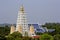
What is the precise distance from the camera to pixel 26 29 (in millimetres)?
45906

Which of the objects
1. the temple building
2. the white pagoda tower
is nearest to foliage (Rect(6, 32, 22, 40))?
the temple building

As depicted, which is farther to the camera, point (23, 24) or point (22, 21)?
point (22, 21)

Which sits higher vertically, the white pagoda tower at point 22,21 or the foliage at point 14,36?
the white pagoda tower at point 22,21

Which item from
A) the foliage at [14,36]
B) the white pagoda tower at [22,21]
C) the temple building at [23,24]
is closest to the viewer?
the foliage at [14,36]

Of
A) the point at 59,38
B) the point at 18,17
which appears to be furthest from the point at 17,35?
the point at 18,17

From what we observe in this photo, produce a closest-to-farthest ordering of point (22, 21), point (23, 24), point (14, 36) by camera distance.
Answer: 1. point (14, 36)
2. point (23, 24)
3. point (22, 21)

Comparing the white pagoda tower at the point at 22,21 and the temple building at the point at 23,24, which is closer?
the temple building at the point at 23,24

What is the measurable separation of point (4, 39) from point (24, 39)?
3154mm

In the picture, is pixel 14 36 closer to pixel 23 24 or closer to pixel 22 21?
pixel 23 24

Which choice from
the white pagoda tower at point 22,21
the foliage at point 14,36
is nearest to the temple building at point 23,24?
the white pagoda tower at point 22,21

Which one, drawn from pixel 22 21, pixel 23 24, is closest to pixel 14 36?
pixel 23 24

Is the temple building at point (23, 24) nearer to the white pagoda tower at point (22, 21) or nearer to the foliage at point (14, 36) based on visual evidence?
the white pagoda tower at point (22, 21)

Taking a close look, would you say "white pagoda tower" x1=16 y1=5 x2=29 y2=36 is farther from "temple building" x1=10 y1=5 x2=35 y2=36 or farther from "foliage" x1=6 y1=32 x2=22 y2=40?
"foliage" x1=6 y1=32 x2=22 y2=40

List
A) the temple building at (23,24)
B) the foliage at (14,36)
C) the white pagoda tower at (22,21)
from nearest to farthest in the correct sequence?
1. the foliage at (14,36)
2. the temple building at (23,24)
3. the white pagoda tower at (22,21)
